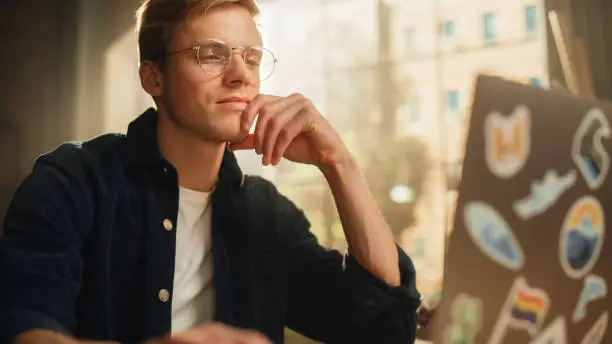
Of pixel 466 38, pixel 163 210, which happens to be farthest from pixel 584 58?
pixel 163 210

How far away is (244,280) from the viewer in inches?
34.1

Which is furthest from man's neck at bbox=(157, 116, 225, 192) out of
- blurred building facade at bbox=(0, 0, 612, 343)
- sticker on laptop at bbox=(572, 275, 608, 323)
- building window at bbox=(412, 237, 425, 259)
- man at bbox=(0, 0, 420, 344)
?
building window at bbox=(412, 237, 425, 259)

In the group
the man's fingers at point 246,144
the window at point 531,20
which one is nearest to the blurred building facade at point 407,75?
the window at point 531,20

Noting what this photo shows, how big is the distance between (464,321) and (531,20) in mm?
1131

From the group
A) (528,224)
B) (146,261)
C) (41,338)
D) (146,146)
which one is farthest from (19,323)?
(528,224)

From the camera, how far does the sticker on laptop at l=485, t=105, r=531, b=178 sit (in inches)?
23.2

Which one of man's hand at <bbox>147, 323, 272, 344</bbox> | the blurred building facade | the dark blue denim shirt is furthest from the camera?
the blurred building facade

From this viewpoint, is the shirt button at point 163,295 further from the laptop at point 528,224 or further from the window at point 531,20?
the window at point 531,20

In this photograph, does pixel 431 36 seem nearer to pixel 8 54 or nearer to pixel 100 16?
pixel 100 16

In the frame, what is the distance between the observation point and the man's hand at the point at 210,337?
442 mm

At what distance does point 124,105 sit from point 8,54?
0.18 meters

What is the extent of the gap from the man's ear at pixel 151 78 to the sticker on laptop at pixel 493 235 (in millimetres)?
539

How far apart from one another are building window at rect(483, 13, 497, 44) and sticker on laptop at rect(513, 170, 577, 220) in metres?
0.98

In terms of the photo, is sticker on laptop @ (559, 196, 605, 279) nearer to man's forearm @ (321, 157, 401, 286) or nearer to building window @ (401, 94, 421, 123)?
man's forearm @ (321, 157, 401, 286)
